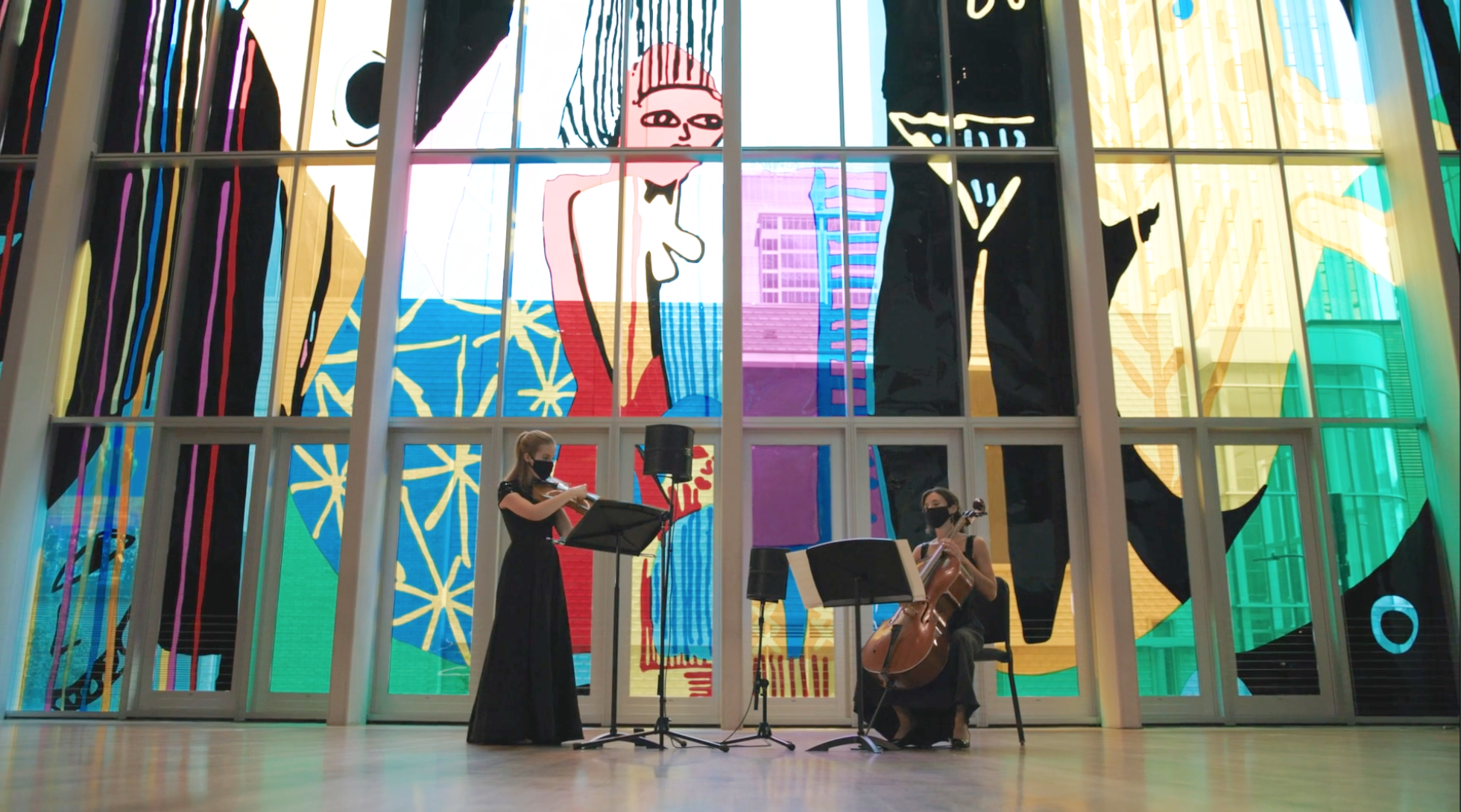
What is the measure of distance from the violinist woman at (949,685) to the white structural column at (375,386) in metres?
3.70

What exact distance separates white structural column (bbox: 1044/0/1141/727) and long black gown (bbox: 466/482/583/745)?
3859 mm

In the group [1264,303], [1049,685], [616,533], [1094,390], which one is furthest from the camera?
[1264,303]

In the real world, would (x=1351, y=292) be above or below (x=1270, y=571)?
above

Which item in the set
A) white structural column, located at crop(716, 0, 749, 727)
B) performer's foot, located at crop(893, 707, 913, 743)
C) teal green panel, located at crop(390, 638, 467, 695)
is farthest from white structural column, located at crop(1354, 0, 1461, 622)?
teal green panel, located at crop(390, 638, 467, 695)

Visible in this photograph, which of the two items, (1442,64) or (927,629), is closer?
(927,629)

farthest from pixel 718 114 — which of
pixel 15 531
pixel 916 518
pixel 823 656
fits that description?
pixel 15 531

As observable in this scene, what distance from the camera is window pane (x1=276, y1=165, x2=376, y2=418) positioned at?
25.8ft

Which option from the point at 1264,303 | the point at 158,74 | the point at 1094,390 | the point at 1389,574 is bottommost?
the point at 1389,574

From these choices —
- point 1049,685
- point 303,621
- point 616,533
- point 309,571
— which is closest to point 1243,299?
point 1049,685

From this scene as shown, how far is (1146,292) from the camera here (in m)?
7.83

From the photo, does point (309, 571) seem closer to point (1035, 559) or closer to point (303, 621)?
point (303, 621)

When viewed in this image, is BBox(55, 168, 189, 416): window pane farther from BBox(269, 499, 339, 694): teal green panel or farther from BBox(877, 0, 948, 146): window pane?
BBox(877, 0, 948, 146): window pane

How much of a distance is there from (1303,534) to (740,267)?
4.42 metres

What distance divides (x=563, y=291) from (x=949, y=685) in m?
4.31
